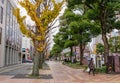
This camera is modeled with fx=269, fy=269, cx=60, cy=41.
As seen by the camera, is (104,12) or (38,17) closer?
(38,17)

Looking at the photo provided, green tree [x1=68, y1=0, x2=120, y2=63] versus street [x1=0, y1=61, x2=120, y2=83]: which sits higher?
green tree [x1=68, y1=0, x2=120, y2=63]

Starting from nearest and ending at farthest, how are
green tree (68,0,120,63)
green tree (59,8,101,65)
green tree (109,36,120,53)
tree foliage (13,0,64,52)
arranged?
tree foliage (13,0,64,52) < green tree (68,0,120,63) < green tree (59,8,101,65) < green tree (109,36,120,53)

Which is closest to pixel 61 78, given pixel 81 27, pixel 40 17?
pixel 40 17

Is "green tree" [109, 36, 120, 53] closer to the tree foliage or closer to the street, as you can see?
the street

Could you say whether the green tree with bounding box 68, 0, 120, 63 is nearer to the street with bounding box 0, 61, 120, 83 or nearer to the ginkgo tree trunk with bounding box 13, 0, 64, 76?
the street with bounding box 0, 61, 120, 83

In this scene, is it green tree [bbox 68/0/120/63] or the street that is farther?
green tree [bbox 68/0/120/63]

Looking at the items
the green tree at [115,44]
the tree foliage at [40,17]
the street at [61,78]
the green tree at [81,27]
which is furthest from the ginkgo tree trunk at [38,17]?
the green tree at [115,44]

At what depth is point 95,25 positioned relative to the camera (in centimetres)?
3538

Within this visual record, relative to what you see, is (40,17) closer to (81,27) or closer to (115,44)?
(81,27)

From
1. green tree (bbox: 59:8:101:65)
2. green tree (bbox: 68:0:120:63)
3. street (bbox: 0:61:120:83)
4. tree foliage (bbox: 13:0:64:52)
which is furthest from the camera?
green tree (bbox: 59:8:101:65)

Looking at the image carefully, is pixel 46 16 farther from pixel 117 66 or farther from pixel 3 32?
pixel 3 32

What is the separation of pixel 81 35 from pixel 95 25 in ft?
17.4

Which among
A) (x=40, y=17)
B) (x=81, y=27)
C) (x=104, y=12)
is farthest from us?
(x=81, y=27)

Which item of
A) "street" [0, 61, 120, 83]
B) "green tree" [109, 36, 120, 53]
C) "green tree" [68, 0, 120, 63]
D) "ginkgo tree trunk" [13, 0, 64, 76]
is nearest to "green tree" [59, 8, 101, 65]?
"green tree" [68, 0, 120, 63]
